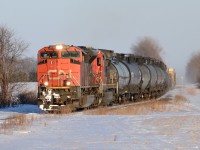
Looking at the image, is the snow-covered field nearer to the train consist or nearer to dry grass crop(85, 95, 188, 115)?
dry grass crop(85, 95, 188, 115)

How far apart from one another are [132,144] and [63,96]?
12.0m

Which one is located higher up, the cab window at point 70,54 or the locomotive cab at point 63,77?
the cab window at point 70,54

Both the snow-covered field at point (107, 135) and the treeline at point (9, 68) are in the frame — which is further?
the treeline at point (9, 68)

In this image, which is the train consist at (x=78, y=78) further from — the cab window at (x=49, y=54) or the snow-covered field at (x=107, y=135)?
the snow-covered field at (x=107, y=135)

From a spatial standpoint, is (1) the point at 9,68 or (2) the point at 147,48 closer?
(1) the point at 9,68

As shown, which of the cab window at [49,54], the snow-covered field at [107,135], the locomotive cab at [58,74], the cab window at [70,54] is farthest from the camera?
the cab window at [49,54]

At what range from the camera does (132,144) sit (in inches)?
406

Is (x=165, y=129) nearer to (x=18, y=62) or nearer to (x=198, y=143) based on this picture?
(x=198, y=143)

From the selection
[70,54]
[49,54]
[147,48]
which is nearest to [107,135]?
[70,54]

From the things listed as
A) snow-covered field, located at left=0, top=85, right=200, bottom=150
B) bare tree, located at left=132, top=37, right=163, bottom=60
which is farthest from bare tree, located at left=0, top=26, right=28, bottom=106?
bare tree, located at left=132, top=37, right=163, bottom=60

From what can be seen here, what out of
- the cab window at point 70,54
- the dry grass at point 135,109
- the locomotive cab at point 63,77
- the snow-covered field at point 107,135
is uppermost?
the cab window at point 70,54

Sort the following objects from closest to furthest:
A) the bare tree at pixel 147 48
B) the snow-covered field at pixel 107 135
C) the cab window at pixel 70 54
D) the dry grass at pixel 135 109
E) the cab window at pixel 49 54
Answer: the snow-covered field at pixel 107 135 < the dry grass at pixel 135 109 < the cab window at pixel 70 54 < the cab window at pixel 49 54 < the bare tree at pixel 147 48

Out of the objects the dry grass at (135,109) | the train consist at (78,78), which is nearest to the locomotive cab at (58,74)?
the train consist at (78,78)

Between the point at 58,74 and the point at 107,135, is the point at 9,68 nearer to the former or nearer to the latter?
the point at 58,74
